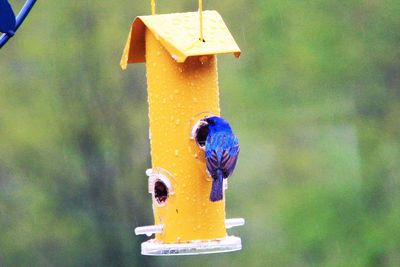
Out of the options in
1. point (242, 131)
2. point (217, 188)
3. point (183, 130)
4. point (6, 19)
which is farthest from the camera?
point (242, 131)

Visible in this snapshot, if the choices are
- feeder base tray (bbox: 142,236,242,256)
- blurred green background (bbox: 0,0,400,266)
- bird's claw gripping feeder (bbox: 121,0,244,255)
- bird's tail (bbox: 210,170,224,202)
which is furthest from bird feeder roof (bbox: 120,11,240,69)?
blurred green background (bbox: 0,0,400,266)

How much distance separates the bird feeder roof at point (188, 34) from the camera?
17.8 feet

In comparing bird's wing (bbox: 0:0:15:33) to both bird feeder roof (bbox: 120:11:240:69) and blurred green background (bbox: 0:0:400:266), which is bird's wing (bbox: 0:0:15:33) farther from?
blurred green background (bbox: 0:0:400:266)

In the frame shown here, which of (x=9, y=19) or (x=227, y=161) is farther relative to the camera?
(x=227, y=161)

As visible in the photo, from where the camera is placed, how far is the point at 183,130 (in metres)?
5.57

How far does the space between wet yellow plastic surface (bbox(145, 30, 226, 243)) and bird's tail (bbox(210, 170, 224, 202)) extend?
17 centimetres

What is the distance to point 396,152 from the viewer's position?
12688 mm

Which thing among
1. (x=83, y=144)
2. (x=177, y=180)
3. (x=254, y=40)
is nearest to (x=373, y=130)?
(x=254, y=40)

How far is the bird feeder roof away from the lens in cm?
541

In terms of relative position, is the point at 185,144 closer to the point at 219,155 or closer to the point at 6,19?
the point at 219,155

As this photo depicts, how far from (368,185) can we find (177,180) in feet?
23.7

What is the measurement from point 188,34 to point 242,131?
736 cm

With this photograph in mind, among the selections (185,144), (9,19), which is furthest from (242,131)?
(9,19)

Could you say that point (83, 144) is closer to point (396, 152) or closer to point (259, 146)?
point (259, 146)
